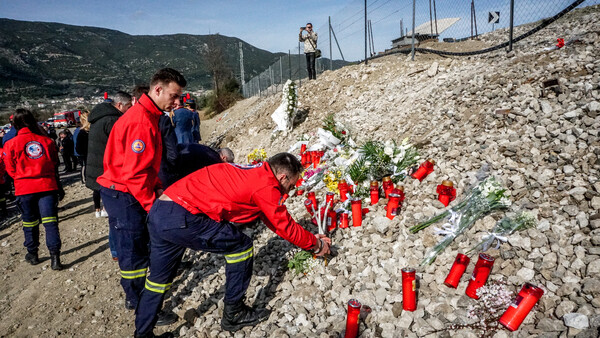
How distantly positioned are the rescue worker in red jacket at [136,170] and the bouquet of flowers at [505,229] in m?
2.92

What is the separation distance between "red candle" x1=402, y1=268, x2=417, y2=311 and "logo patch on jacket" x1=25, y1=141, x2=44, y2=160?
16.7 ft

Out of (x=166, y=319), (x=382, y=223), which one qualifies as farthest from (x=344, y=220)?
(x=166, y=319)

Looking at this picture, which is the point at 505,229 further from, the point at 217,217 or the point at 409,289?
the point at 217,217

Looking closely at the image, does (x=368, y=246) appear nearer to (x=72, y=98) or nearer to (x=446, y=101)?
(x=446, y=101)

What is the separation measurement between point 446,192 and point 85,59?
166 m

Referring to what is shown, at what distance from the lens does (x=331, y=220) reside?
386 centimetres

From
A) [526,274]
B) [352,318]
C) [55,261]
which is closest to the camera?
[352,318]

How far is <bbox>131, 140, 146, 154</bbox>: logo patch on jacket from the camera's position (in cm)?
264

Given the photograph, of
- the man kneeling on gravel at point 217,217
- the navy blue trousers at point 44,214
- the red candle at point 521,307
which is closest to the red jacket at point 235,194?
the man kneeling on gravel at point 217,217

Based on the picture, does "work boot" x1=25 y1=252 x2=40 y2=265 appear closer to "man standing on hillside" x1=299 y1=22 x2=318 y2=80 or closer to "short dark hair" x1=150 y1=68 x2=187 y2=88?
"short dark hair" x1=150 y1=68 x2=187 y2=88

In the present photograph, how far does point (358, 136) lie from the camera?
6.57 metres

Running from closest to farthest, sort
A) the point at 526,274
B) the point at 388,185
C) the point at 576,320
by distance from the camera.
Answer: the point at 576,320
the point at 526,274
the point at 388,185

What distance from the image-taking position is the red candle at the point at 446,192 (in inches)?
136

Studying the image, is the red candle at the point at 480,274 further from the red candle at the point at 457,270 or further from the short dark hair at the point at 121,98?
the short dark hair at the point at 121,98
